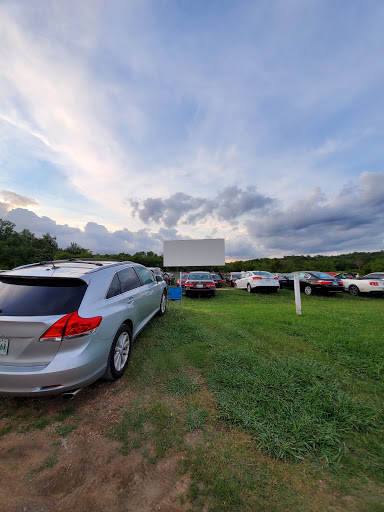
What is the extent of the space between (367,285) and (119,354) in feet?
45.8

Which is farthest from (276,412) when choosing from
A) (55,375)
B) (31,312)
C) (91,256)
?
(91,256)

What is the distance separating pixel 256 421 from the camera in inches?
80.0

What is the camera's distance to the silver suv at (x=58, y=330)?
206cm

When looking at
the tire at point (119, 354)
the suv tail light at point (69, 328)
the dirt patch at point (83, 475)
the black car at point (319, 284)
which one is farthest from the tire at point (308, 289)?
the suv tail light at point (69, 328)

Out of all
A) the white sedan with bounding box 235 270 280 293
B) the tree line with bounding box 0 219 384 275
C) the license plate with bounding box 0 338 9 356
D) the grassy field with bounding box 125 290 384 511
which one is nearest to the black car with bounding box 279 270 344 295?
the white sedan with bounding box 235 270 280 293

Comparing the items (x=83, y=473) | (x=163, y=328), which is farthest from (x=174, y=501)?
(x=163, y=328)

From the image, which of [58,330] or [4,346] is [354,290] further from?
[4,346]

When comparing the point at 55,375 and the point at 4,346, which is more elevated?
the point at 4,346

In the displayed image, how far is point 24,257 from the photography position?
5291 centimetres

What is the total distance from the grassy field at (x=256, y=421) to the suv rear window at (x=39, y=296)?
1.13 meters

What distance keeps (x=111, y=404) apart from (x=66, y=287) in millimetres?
1449

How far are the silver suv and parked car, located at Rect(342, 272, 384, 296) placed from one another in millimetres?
13845

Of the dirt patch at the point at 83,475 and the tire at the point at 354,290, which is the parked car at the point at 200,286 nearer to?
the tire at the point at 354,290

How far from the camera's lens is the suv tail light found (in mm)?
2132
